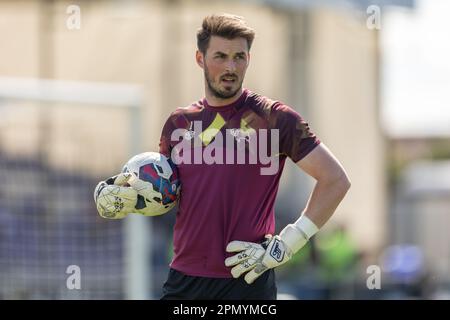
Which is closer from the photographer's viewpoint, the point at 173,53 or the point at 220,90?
the point at 220,90

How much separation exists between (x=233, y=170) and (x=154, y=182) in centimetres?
42

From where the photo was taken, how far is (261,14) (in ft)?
79.6

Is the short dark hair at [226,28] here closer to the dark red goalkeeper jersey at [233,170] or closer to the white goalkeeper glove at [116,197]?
the dark red goalkeeper jersey at [233,170]

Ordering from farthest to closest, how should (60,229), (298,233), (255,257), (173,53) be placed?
(173,53) → (60,229) → (298,233) → (255,257)

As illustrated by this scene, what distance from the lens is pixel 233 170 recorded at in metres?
5.51

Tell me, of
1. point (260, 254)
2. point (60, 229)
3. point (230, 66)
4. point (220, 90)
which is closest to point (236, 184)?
point (260, 254)

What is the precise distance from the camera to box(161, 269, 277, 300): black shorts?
18.2 ft

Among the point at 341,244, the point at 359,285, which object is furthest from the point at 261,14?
the point at 359,285

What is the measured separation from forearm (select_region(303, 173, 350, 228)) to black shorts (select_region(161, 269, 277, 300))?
0.36 metres

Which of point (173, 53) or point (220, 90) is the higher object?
point (173, 53)

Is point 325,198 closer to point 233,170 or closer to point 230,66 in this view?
point 233,170
